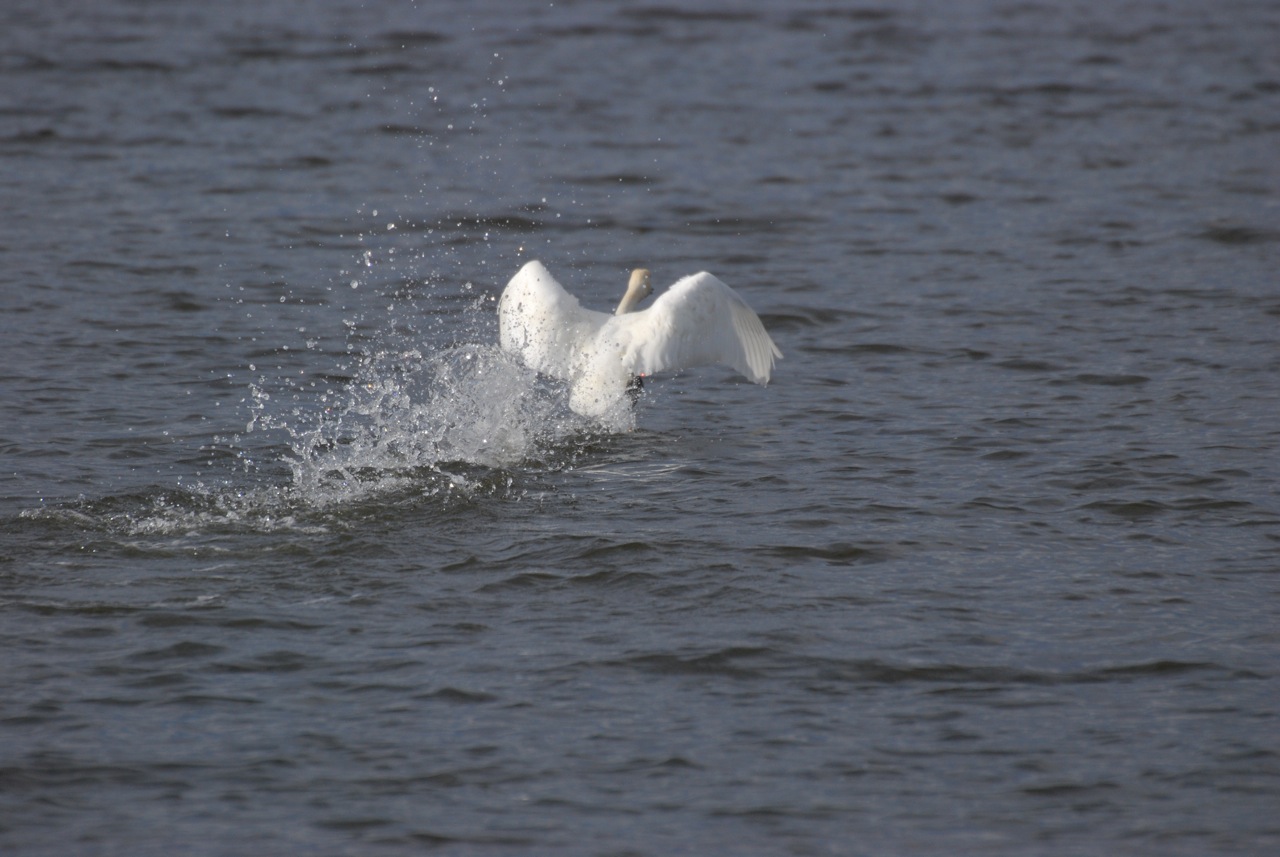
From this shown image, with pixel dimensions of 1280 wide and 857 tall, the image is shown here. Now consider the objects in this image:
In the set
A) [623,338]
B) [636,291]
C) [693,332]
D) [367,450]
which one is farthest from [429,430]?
[636,291]

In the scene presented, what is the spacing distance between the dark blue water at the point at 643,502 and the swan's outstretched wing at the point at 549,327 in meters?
0.29

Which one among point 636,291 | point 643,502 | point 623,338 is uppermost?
point 636,291

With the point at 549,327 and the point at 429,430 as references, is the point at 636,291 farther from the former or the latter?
the point at 429,430

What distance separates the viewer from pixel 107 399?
10781 mm

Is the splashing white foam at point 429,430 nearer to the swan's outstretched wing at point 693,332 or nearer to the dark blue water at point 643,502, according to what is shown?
the dark blue water at point 643,502

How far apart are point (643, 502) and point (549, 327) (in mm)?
1830

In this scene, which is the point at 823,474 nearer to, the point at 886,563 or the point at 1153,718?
the point at 886,563

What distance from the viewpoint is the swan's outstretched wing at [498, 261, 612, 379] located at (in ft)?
34.2

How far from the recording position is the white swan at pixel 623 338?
1009cm

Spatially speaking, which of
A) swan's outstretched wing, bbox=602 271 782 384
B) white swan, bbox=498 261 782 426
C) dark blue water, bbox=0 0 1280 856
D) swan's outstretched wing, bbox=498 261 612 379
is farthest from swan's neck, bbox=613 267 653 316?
dark blue water, bbox=0 0 1280 856

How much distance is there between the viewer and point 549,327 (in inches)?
411

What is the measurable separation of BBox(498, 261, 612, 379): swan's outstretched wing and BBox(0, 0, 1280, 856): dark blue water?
0.29 meters

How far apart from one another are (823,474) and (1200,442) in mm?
2308

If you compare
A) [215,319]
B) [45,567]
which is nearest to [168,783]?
[45,567]
